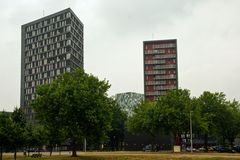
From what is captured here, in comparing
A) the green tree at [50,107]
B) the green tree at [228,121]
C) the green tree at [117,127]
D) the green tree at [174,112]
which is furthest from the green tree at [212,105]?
the green tree at [117,127]

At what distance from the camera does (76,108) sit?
79188mm

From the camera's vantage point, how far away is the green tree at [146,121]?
105625mm

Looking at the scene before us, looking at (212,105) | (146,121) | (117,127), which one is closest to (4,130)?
(146,121)

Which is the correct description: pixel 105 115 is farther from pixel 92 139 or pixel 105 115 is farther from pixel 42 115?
pixel 42 115

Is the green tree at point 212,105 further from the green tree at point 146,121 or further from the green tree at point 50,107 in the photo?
the green tree at point 50,107

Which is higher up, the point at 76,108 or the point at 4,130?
the point at 76,108

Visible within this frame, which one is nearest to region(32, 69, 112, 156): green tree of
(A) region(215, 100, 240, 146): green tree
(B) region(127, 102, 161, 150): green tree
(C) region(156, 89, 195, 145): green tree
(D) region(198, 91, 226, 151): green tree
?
(C) region(156, 89, 195, 145): green tree

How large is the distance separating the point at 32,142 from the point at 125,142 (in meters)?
65.0

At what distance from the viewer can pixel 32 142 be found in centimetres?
10319

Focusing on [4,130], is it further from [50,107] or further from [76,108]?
[76,108]

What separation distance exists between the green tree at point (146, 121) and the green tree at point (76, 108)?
24239 millimetres

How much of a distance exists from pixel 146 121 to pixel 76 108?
31690 mm

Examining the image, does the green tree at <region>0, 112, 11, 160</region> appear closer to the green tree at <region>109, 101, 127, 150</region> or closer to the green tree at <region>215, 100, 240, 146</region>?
the green tree at <region>215, 100, 240, 146</region>

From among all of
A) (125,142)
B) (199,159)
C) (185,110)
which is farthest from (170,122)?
(125,142)
